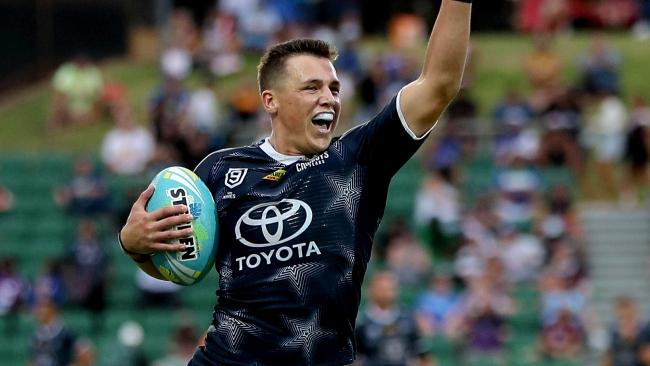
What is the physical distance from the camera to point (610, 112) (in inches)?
663

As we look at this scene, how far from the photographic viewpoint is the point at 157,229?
495cm

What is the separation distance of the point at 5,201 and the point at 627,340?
26.7 feet

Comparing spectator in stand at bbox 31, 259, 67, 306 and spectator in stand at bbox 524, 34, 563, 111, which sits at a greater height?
spectator in stand at bbox 524, 34, 563, 111

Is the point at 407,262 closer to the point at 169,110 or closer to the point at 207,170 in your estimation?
the point at 169,110

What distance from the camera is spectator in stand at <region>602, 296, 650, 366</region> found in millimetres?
→ 11500

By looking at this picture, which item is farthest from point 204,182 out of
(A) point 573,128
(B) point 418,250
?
(A) point 573,128

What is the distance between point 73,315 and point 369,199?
9.91 meters

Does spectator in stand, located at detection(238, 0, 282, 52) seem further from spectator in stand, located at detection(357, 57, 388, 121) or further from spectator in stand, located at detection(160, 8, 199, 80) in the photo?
spectator in stand, located at detection(357, 57, 388, 121)

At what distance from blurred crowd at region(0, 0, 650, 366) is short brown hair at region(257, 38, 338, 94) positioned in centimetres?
Answer: 560

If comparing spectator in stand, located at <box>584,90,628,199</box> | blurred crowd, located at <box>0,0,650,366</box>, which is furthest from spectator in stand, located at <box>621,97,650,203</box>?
spectator in stand, located at <box>584,90,628,199</box>

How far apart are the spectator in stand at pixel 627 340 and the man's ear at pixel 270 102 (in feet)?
23.0

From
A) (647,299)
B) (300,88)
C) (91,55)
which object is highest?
(91,55)

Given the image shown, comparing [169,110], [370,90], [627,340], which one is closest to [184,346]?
[627,340]

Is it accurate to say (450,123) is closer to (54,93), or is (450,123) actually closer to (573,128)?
(573,128)
